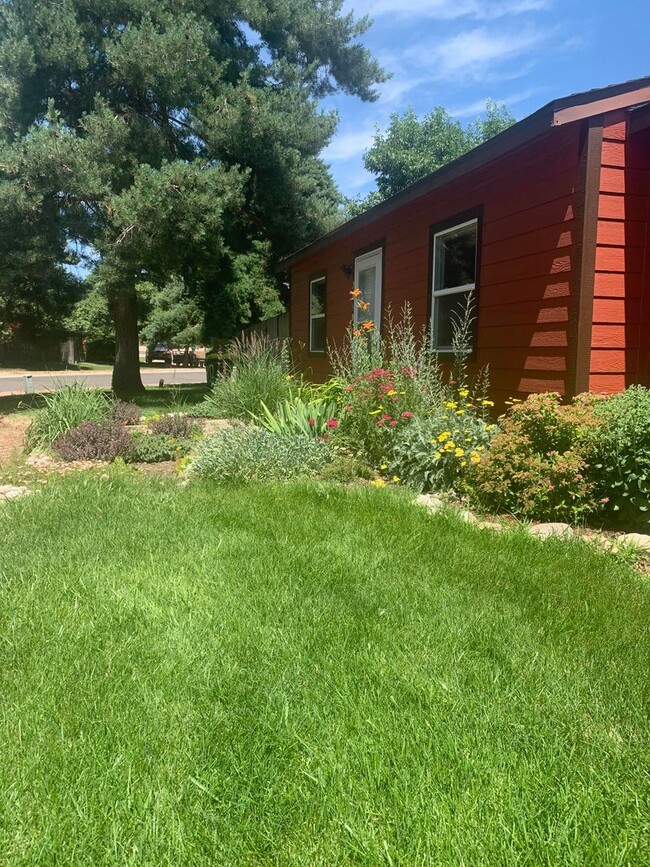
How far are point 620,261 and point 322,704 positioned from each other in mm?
3975

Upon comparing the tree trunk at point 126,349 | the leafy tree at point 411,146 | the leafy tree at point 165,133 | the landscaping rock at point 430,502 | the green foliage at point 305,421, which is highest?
the leafy tree at point 411,146

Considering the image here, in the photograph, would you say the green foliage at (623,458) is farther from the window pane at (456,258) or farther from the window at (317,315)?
the window at (317,315)

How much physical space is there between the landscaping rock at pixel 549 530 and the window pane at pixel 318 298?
7633 mm

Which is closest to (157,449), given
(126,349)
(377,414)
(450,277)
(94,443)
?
(94,443)

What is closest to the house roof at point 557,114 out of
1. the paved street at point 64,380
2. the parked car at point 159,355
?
the paved street at point 64,380

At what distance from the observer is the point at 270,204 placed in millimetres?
13922

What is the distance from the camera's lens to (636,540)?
3201mm

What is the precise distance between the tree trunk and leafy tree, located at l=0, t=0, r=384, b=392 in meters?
0.07

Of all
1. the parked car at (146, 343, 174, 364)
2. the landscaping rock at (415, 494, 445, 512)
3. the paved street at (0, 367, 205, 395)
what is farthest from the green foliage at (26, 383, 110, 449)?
the parked car at (146, 343, 174, 364)

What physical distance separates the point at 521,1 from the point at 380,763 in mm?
7953

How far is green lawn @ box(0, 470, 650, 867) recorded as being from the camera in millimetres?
1283

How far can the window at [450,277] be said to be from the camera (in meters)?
5.99

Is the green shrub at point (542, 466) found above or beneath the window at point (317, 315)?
beneath

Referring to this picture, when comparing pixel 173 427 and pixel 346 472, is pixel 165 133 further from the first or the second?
pixel 346 472
